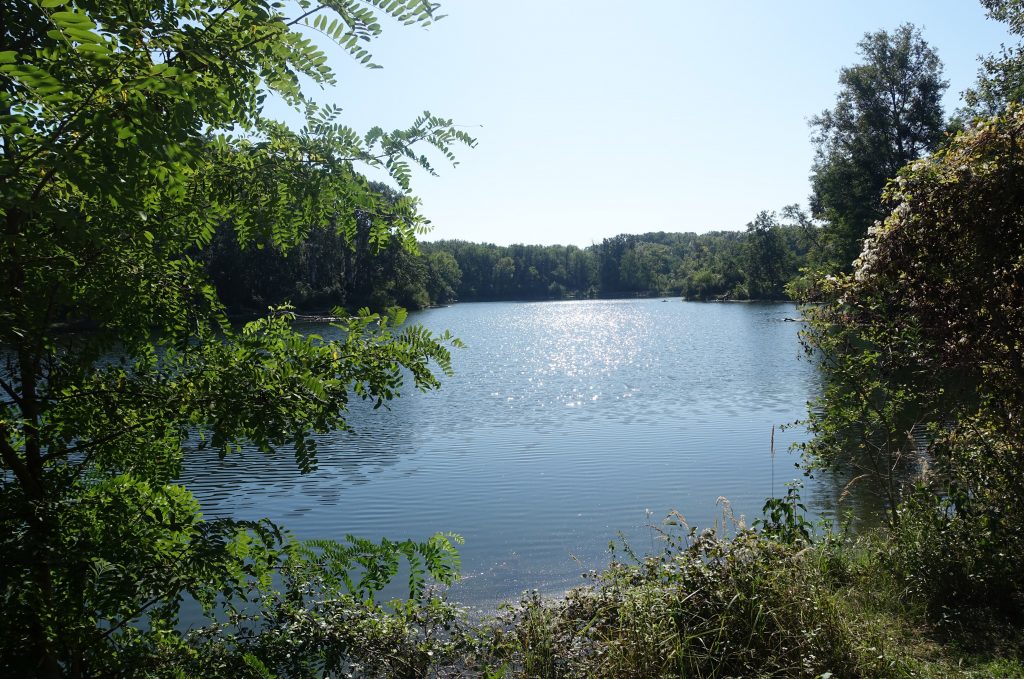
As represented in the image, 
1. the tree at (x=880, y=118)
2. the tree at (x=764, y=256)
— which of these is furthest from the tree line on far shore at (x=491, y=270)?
the tree at (x=880, y=118)

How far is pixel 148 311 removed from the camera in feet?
9.77

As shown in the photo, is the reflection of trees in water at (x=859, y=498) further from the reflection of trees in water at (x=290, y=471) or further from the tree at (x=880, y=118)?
the tree at (x=880, y=118)

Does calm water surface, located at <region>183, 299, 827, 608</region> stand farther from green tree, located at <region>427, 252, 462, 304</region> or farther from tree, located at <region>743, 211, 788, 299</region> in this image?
green tree, located at <region>427, 252, 462, 304</region>

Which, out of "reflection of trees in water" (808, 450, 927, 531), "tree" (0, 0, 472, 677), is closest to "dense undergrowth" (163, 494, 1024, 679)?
"tree" (0, 0, 472, 677)

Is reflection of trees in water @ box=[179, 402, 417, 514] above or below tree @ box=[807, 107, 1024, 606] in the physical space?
below

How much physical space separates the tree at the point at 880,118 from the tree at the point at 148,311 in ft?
123

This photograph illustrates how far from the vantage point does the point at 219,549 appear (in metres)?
2.68

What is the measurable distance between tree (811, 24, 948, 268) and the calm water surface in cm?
1518

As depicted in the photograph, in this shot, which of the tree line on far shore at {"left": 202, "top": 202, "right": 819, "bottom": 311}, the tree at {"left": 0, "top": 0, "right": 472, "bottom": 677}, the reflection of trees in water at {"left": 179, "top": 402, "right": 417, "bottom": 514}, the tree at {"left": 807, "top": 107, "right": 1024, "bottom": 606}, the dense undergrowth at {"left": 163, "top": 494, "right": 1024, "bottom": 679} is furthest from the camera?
the tree line on far shore at {"left": 202, "top": 202, "right": 819, "bottom": 311}

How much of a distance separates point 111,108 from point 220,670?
3.02 m

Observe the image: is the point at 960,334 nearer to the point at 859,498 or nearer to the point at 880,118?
the point at 859,498

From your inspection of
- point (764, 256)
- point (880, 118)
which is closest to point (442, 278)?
point (764, 256)

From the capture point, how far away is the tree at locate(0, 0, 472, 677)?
6.72 ft

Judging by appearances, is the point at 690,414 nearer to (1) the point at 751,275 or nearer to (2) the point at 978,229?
(2) the point at 978,229
